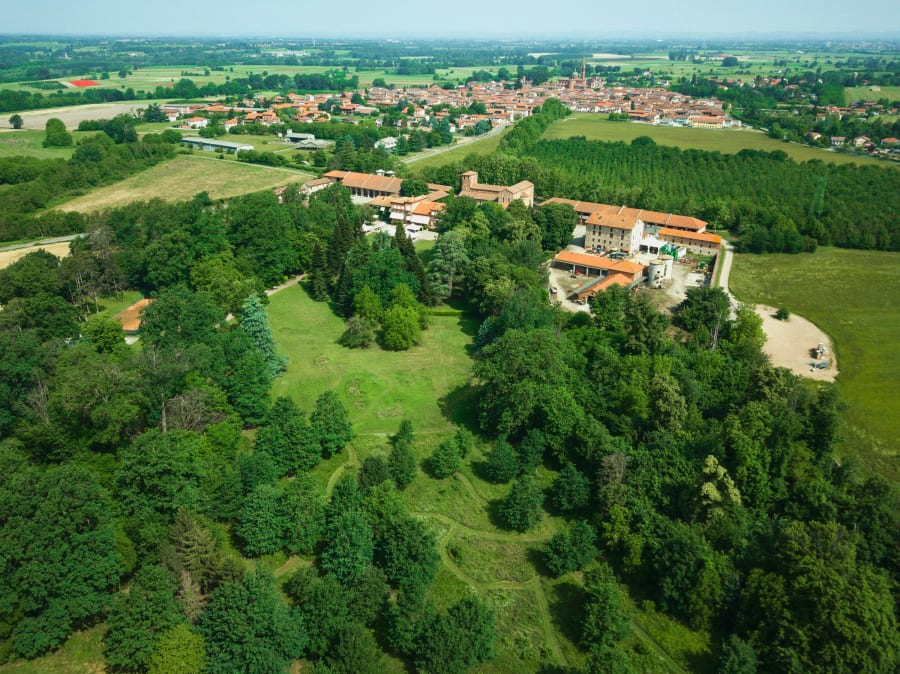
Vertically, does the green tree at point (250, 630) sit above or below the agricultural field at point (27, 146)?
below

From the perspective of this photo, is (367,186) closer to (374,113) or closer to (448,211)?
(448,211)

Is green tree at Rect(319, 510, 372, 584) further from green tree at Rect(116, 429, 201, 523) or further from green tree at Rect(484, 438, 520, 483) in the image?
green tree at Rect(484, 438, 520, 483)

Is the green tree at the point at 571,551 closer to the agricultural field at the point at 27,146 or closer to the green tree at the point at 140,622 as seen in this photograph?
the green tree at the point at 140,622

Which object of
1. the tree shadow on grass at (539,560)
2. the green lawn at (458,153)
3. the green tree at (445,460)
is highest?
the green lawn at (458,153)

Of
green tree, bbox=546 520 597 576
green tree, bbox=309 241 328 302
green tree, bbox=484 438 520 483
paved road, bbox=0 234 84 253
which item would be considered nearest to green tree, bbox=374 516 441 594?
green tree, bbox=546 520 597 576

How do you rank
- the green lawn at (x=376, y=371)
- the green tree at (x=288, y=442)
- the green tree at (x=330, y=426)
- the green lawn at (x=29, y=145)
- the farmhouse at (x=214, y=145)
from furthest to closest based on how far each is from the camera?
the farmhouse at (x=214, y=145), the green lawn at (x=29, y=145), the green lawn at (x=376, y=371), the green tree at (x=330, y=426), the green tree at (x=288, y=442)

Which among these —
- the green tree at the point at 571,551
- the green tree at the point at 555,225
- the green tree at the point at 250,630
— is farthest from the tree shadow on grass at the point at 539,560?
the green tree at the point at 555,225

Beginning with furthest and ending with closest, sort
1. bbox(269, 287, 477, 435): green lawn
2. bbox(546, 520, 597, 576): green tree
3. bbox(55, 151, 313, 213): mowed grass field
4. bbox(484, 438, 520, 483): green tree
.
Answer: bbox(55, 151, 313, 213): mowed grass field → bbox(269, 287, 477, 435): green lawn → bbox(484, 438, 520, 483): green tree → bbox(546, 520, 597, 576): green tree
